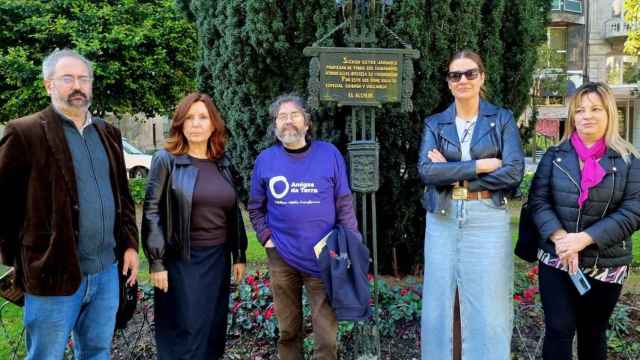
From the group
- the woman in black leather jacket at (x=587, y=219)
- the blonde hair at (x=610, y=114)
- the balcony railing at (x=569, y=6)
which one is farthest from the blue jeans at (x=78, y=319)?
the balcony railing at (x=569, y=6)

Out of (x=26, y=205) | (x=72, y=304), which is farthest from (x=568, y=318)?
(x=26, y=205)

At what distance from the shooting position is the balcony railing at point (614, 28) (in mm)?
26750

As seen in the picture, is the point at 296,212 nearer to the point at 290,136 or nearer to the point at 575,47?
the point at 290,136

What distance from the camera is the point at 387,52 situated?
3760mm

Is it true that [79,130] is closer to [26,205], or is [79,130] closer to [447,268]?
[26,205]

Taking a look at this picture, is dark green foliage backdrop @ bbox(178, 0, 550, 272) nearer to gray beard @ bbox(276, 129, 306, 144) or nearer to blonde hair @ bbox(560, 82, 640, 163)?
gray beard @ bbox(276, 129, 306, 144)

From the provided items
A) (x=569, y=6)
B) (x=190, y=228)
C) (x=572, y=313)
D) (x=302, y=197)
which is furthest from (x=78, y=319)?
(x=569, y=6)

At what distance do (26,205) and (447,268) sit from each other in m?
2.40

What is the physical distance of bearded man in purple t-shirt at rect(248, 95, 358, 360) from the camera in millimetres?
3301

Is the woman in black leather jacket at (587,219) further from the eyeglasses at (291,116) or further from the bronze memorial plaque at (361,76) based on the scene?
the eyeglasses at (291,116)

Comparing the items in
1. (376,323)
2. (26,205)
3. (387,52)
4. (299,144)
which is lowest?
(376,323)

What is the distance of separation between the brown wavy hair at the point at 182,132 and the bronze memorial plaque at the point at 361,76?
78cm

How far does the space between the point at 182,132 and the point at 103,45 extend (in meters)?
11.4

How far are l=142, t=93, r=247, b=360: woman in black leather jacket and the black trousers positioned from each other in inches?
77.0
